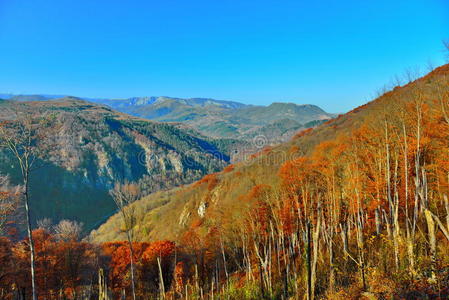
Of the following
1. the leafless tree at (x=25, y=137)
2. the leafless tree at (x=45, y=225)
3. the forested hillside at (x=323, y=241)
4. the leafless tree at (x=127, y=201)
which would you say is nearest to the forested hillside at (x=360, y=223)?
the forested hillside at (x=323, y=241)

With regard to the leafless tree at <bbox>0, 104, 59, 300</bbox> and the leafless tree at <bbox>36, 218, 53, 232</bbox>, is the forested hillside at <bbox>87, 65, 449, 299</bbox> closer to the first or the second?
the leafless tree at <bbox>0, 104, 59, 300</bbox>

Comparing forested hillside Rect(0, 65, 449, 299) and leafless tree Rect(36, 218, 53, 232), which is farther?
leafless tree Rect(36, 218, 53, 232)

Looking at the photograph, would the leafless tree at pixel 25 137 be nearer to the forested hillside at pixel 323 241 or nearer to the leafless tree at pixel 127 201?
the forested hillside at pixel 323 241

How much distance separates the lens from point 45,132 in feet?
45.7

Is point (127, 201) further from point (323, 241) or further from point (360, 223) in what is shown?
point (323, 241)

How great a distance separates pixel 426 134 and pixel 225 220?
98.5ft

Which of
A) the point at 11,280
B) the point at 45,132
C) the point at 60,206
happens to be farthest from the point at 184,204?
the point at 60,206

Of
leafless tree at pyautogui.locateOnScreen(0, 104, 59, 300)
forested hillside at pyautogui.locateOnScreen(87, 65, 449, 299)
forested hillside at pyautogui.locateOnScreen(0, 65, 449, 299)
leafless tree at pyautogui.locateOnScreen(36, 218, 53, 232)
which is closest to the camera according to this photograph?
forested hillside at pyautogui.locateOnScreen(87, 65, 449, 299)

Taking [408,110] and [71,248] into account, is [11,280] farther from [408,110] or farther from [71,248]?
[408,110]

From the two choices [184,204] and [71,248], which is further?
[184,204]

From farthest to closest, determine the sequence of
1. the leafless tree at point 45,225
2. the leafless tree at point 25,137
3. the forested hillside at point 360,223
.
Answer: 1. the leafless tree at point 45,225
2. the leafless tree at point 25,137
3. the forested hillside at point 360,223

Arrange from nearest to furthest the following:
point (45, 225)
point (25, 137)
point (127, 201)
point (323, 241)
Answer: point (25, 137) < point (127, 201) < point (323, 241) < point (45, 225)

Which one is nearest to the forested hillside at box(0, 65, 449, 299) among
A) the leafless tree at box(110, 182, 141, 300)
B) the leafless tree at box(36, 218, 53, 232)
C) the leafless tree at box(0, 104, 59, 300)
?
the leafless tree at box(110, 182, 141, 300)

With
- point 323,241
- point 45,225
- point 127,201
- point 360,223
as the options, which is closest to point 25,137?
point 127,201
